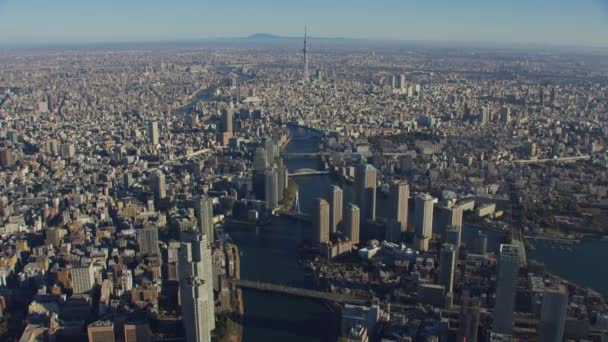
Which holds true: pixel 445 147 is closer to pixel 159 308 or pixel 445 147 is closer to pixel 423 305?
pixel 423 305

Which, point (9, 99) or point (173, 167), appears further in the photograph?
point (9, 99)

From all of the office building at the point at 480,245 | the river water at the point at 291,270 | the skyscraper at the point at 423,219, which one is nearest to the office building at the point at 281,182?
the river water at the point at 291,270

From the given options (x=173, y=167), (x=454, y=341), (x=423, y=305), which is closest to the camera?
(x=454, y=341)

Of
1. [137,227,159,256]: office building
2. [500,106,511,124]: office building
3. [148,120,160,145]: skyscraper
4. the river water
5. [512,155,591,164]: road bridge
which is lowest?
the river water

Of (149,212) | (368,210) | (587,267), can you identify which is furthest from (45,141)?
(587,267)

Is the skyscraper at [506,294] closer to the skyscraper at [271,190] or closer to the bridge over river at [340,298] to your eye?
the bridge over river at [340,298]

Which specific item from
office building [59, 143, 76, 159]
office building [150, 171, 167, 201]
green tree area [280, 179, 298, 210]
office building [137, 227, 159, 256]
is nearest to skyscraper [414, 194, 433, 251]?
green tree area [280, 179, 298, 210]

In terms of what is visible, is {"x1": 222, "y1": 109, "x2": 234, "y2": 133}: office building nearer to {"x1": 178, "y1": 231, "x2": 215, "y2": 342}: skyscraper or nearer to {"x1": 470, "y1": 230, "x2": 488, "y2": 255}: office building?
{"x1": 470, "y1": 230, "x2": 488, "y2": 255}: office building

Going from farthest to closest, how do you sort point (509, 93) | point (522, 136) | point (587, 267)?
point (509, 93) < point (522, 136) < point (587, 267)
